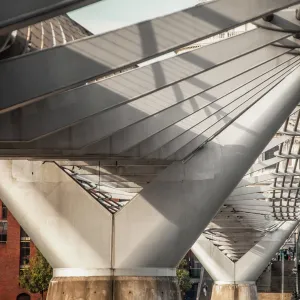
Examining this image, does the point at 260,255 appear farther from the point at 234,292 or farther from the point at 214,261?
the point at 234,292

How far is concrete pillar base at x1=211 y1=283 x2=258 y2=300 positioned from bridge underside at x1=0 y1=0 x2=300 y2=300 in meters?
29.8

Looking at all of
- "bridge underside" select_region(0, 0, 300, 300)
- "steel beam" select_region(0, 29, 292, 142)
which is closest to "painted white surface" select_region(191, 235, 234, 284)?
"bridge underside" select_region(0, 0, 300, 300)

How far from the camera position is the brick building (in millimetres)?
65062

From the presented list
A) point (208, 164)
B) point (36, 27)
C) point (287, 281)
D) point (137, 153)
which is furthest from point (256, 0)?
point (287, 281)

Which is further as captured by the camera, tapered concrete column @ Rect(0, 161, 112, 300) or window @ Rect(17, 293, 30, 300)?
window @ Rect(17, 293, 30, 300)

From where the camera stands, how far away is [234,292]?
2197 inches

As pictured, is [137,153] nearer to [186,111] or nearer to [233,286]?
[186,111]

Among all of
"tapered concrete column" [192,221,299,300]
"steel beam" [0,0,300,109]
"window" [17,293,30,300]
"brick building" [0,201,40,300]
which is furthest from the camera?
"window" [17,293,30,300]

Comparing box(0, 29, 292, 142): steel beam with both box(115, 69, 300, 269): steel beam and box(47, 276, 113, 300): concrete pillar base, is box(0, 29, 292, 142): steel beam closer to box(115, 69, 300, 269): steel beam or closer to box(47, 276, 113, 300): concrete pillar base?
box(115, 69, 300, 269): steel beam

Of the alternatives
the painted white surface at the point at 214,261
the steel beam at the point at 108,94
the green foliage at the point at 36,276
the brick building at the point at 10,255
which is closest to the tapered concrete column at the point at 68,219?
the steel beam at the point at 108,94

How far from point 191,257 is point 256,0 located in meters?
86.5

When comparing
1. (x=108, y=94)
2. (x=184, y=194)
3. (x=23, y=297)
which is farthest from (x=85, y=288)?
(x=23, y=297)

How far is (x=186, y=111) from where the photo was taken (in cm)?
1564

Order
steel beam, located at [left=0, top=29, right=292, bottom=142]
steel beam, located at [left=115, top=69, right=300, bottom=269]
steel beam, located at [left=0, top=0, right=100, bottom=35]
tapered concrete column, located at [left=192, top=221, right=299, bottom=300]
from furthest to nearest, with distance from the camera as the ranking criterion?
tapered concrete column, located at [left=192, top=221, right=299, bottom=300], steel beam, located at [left=115, top=69, right=300, bottom=269], steel beam, located at [left=0, top=29, right=292, bottom=142], steel beam, located at [left=0, top=0, right=100, bottom=35]
